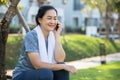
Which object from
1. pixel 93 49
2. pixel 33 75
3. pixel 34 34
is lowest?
pixel 93 49

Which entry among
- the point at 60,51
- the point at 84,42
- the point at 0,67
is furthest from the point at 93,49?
the point at 60,51

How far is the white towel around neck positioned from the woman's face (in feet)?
0.30

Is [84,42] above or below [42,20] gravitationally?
below

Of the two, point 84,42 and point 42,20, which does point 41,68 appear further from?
point 84,42

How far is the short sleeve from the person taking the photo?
5.44 meters

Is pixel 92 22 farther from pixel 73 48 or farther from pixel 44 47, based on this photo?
pixel 44 47

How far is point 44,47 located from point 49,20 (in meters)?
0.39

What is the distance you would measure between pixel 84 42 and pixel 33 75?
1928 centimetres

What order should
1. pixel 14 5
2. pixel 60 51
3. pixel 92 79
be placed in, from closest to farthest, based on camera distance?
pixel 60 51 → pixel 14 5 → pixel 92 79

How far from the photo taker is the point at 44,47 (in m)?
5.56

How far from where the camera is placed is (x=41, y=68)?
5438 mm

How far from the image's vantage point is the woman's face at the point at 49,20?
5590mm

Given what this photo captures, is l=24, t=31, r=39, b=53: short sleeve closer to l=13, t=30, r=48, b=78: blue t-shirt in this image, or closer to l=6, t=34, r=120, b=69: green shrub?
l=13, t=30, r=48, b=78: blue t-shirt

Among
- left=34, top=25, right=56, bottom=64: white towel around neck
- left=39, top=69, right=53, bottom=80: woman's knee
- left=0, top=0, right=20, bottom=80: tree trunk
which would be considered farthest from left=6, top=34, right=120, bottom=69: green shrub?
left=39, top=69, right=53, bottom=80: woman's knee
